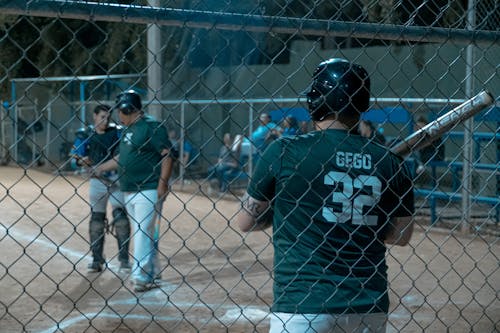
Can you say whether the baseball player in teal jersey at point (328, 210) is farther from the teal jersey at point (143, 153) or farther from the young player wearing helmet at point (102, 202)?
the young player wearing helmet at point (102, 202)

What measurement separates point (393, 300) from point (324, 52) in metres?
12.3

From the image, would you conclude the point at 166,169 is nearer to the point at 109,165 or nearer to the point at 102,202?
the point at 109,165

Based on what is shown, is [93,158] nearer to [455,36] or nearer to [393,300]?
[393,300]

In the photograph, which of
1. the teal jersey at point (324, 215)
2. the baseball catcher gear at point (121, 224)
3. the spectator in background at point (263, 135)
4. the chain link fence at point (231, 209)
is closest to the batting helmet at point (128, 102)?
the chain link fence at point (231, 209)

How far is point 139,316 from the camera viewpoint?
21.2ft

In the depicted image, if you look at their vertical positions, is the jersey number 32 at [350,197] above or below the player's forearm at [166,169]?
above

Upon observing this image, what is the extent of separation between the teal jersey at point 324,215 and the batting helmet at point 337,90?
11 cm

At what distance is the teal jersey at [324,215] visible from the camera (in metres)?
3.03

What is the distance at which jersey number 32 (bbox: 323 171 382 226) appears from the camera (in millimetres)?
3059

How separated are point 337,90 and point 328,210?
51 centimetres

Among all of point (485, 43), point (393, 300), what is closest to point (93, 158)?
point (393, 300)

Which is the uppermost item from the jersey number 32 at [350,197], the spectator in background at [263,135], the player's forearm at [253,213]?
the jersey number 32 at [350,197]

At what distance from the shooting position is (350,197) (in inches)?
121

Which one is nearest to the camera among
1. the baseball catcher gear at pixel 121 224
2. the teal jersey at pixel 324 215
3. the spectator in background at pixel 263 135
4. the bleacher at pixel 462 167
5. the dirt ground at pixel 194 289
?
the teal jersey at pixel 324 215
